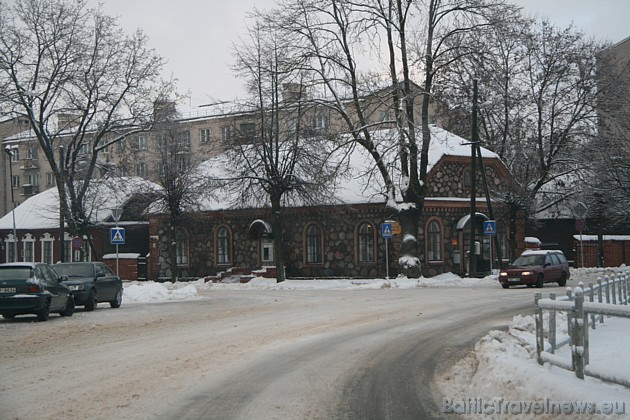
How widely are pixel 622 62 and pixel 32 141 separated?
47.5 metres

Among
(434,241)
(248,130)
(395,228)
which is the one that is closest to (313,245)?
(434,241)

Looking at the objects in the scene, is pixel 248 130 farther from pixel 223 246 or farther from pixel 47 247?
pixel 47 247

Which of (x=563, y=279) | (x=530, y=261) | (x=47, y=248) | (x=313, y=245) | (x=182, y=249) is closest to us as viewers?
(x=530, y=261)

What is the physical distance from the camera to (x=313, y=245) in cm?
4538

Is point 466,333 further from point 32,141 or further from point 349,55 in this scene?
point 32,141

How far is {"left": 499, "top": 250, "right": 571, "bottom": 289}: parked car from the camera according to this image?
32656 mm

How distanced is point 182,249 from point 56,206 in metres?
10.4

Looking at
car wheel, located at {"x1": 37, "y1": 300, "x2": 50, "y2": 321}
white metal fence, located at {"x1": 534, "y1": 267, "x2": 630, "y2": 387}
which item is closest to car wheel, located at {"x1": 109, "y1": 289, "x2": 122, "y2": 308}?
car wheel, located at {"x1": 37, "y1": 300, "x2": 50, "y2": 321}

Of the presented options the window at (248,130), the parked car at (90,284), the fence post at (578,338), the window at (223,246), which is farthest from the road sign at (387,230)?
the fence post at (578,338)

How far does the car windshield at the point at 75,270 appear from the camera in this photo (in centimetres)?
2522

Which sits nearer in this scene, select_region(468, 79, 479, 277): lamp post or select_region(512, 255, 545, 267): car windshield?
select_region(512, 255, 545, 267): car windshield

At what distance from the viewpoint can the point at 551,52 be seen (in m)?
48.4

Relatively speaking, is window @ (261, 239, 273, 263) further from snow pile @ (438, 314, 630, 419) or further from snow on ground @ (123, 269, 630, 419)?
snow pile @ (438, 314, 630, 419)

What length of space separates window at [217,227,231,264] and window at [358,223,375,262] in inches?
362
